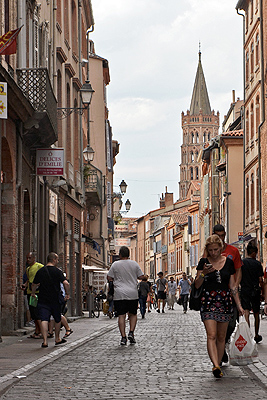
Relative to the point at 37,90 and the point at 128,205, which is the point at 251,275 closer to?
the point at 37,90

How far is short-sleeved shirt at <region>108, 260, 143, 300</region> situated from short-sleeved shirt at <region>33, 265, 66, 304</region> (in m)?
1.05

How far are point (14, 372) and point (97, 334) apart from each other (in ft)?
28.6

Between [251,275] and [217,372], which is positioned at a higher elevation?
[251,275]

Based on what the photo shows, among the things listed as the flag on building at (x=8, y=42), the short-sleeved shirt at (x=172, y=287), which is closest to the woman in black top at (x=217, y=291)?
the flag on building at (x=8, y=42)

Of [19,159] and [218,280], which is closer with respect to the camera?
[218,280]

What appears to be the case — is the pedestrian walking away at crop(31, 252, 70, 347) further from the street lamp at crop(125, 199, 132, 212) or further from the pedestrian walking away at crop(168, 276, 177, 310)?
the street lamp at crop(125, 199, 132, 212)

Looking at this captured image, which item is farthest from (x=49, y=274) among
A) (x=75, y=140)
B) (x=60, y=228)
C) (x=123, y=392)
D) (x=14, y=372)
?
(x=75, y=140)

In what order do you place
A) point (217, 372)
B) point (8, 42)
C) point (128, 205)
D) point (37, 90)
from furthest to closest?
point (128, 205) → point (37, 90) → point (8, 42) → point (217, 372)

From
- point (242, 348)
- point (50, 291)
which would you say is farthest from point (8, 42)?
point (242, 348)

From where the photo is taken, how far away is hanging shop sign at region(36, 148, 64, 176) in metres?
23.5

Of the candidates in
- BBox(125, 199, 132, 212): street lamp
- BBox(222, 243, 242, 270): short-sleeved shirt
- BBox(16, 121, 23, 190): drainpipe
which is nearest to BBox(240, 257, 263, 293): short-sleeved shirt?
BBox(222, 243, 242, 270): short-sleeved shirt

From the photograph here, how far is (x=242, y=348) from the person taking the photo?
10352mm

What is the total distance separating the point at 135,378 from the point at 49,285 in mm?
5521

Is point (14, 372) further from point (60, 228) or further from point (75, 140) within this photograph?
point (75, 140)
